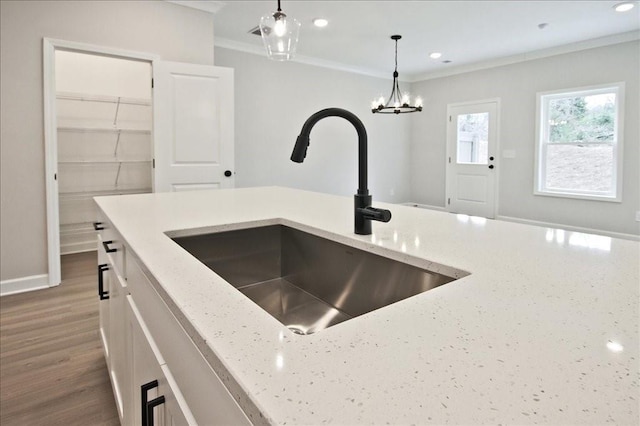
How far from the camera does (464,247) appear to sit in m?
1.04

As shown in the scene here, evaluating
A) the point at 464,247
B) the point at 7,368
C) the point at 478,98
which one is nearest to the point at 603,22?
the point at 478,98

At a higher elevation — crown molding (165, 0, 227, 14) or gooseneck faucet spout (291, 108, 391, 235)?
crown molding (165, 0, 227, 14)

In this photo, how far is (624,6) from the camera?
4.12 meters

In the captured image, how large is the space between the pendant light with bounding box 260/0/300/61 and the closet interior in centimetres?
270

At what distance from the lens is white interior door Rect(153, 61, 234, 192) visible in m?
3.75

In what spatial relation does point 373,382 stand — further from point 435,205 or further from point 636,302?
point 435,205

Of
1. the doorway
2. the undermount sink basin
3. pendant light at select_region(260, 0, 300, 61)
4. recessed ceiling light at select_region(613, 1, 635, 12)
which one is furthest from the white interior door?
recessed ceiling light at select_region(613, 1, 635, 12)

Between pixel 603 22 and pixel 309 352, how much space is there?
231 inches

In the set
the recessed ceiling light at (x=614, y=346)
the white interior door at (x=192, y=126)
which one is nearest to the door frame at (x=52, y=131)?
the white interior door at (x=192, y=126)

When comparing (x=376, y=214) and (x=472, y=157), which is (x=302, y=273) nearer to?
(x=376, y=214)

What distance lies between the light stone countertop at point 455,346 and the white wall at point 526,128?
530 centimetres

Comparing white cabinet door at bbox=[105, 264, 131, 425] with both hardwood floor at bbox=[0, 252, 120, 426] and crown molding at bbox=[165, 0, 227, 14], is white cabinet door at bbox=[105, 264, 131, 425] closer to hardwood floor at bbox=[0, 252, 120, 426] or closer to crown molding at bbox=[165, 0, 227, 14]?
hardwood floor at bbox=[0, 252, 120, 426]

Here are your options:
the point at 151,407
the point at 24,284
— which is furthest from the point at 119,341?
the point at 24,284

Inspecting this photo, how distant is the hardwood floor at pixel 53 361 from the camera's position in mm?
1827
